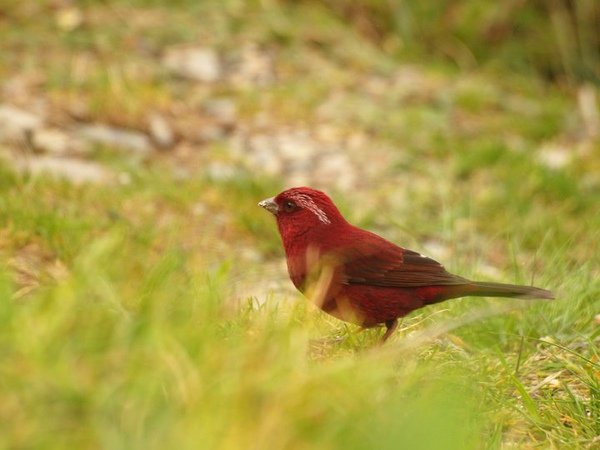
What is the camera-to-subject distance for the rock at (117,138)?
23.1 ft

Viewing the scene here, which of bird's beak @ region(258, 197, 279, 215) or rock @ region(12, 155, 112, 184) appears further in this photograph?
rock @ region(12, 155, 112, 184)

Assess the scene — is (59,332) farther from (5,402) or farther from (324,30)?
(324,30)

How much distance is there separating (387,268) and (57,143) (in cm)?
352

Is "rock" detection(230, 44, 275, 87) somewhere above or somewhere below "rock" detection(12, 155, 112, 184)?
above

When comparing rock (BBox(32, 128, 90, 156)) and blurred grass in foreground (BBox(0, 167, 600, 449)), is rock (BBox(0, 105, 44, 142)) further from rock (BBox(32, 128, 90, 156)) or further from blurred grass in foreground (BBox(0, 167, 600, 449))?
blurred grass in foreground (BBox(0, 167, 600, 449))

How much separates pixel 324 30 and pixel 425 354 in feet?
19.5

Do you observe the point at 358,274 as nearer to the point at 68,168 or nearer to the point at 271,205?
the point at 271,205

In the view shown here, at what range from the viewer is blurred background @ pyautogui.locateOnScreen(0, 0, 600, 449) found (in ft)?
8.05

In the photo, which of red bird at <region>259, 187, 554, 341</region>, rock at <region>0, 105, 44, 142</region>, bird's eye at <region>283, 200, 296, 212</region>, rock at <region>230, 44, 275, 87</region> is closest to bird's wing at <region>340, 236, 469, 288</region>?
red bird at <region>259, 187, 554, 341</region>

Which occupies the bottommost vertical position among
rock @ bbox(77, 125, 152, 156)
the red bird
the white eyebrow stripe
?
rock @ bbox(77, 125, 152, 156)

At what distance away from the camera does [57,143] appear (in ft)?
22.4

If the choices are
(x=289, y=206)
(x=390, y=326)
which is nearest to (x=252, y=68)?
(x=289, y=206)

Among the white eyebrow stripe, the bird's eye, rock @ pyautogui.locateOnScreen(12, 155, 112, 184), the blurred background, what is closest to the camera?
the blurred background

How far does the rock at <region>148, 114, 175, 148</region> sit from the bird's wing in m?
3.61
